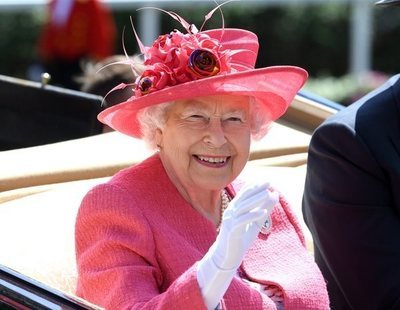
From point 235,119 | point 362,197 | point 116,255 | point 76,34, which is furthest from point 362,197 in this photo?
point 76,34

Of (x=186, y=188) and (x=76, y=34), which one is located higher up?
(x=76, y=34)

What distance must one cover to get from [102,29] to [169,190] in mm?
7737

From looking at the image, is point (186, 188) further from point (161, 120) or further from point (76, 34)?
point (76, 34)

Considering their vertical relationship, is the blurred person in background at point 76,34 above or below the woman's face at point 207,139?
above

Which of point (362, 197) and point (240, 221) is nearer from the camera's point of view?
point (240, 221)

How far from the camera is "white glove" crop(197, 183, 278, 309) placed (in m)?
2.31

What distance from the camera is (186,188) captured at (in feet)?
9.27

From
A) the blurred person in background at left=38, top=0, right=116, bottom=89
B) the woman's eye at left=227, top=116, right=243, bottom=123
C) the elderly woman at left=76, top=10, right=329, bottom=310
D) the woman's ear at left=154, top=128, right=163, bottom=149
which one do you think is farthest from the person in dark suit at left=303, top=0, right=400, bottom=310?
the blurred person in background at left=38, top=0, right=116, bottom=89

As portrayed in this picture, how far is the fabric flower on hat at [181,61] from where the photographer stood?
2715 millimetres

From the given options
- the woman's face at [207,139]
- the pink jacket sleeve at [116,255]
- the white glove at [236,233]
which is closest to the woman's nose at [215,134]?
the woman's face at [207,139]

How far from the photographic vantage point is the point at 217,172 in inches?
108

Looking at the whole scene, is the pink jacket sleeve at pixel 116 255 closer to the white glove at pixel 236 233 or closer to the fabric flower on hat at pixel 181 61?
the white glove at pixel 236 233

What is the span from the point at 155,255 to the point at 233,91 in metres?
0.42

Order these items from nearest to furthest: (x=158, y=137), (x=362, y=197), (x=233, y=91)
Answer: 1. (x=233, y=91)
2. (x=158, y=137)
3. (x=362, y=197)
